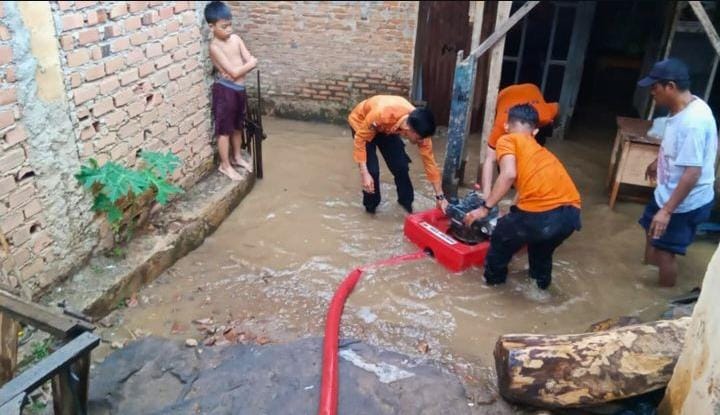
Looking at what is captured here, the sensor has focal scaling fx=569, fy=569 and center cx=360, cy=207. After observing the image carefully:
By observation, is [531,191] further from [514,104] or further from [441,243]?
[514,104]

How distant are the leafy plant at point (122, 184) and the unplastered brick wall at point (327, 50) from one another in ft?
12.4

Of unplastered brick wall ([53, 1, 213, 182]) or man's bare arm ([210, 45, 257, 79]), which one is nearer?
unplastered brick wall ([53, 1, 213, 182])

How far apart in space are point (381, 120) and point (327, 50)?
325 centimetres

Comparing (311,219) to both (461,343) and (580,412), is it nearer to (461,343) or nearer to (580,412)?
(461,343)

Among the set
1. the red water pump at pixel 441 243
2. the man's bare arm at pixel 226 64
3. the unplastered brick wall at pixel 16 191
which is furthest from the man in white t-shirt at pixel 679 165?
the unplastered brick wall at pixel 16 191

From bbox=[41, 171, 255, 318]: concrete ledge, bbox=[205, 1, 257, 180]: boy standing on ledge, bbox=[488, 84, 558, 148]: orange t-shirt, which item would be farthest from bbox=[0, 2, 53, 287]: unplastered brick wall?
bbox=[488, 84, 558, 148]: orange t-shirt

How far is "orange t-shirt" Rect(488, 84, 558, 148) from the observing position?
5.58 m

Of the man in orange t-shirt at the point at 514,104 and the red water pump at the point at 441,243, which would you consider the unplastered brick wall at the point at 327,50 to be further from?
the red water pump at the point at 441,243

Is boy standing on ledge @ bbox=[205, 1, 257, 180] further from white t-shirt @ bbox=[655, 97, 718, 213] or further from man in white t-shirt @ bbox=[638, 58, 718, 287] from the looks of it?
white t-shirt @ bbox=[655, 97, 718, 213]

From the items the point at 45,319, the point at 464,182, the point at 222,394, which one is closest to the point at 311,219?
the point at 464,182

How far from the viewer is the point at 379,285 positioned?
4.59 m

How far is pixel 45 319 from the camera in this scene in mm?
2752

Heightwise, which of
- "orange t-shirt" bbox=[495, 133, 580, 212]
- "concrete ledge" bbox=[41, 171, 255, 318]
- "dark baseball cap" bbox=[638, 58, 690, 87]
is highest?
"dark baseball cap" bbox=[638, 58, 690, 87]

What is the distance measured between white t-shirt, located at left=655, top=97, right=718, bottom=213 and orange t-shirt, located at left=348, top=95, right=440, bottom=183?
1869 mm
